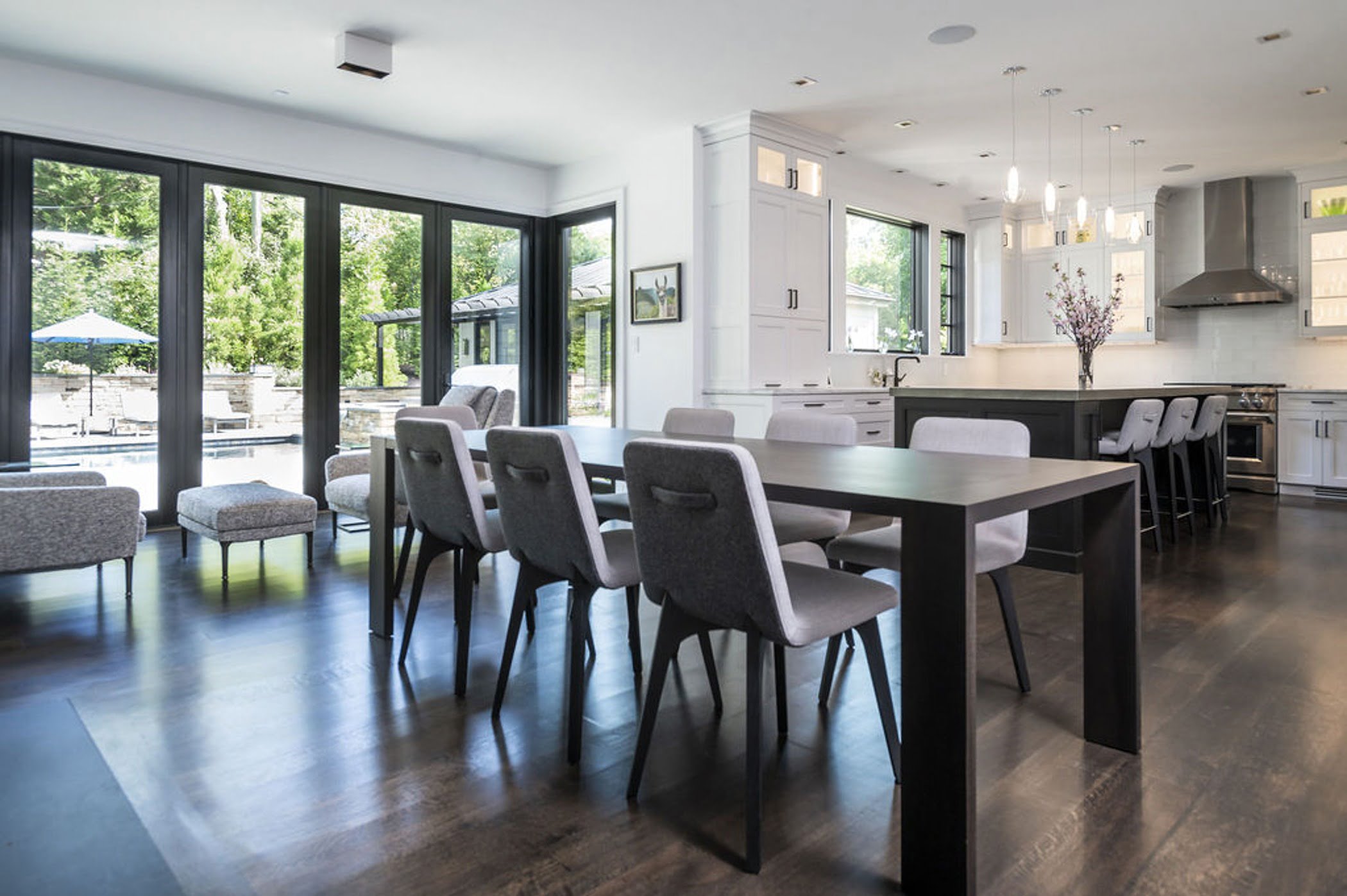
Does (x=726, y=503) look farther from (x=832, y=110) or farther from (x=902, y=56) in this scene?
(x=832, y=110)

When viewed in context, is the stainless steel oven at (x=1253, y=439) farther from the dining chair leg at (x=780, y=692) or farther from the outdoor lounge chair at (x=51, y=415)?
the outdoor lounge chair at (x=51, y=415)

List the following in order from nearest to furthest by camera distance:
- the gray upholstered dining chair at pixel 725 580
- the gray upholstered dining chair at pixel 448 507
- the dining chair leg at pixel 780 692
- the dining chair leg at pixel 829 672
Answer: the gray upholstered dining chair at pixel 725 580
the dining chair leg at pixel 780 692
the dining chair leg at pixel 829 672
the gray upholstered dining chair at pixel 448 507

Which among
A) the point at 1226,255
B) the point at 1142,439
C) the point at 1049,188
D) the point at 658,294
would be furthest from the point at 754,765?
the point at 1226,255

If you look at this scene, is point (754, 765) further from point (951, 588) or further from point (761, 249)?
point (761, 249)

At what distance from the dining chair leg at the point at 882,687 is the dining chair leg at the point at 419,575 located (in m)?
1.42

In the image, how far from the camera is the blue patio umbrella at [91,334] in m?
5.22

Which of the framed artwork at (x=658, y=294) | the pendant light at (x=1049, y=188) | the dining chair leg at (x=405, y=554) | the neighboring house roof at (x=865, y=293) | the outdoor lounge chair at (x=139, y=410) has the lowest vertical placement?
the dining chair leg at (x=405, y=554)

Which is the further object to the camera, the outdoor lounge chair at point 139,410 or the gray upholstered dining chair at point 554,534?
the outdoor lounge chair at point 139,410

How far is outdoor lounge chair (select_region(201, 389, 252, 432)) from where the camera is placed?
5.80 meters

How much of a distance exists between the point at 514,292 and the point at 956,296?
4492mm

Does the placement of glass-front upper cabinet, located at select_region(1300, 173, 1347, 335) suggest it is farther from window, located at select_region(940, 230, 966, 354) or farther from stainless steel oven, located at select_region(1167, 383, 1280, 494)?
window, located at select_region(940, 230, 966, 354)

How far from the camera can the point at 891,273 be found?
8203 millimetres

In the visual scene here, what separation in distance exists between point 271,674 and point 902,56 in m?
4.50

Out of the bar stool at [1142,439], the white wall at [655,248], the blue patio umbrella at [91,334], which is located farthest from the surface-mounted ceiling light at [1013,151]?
the blue patio umbrella at [91,334]
